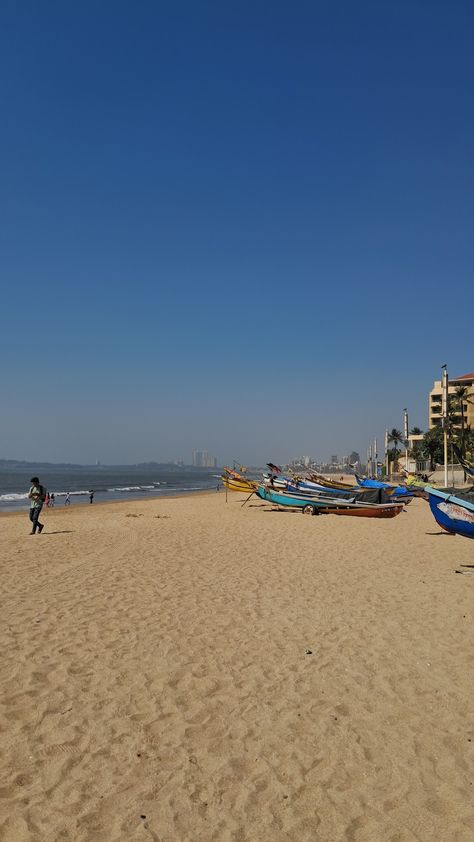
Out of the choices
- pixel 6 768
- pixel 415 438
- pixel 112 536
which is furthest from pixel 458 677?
pixel 415 438

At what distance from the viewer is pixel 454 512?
12.9 metres

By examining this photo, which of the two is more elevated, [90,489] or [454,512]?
[454,512]

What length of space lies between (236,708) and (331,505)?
20735 millimetres

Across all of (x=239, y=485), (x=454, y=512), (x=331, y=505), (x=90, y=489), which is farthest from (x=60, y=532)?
(x=90, y=489)

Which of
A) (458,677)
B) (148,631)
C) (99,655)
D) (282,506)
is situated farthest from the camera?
(282,506)

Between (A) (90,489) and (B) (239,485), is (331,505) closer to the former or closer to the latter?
(B) (239,485)

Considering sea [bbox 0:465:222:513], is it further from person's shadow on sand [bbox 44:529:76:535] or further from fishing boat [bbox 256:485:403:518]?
person's shadow on sand [bbox 44:529:76:535]

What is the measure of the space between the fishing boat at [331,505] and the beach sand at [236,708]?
527 inches

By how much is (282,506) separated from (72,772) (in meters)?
25.2

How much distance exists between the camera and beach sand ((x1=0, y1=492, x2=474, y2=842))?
3662 mm

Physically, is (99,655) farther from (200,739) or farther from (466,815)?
(466,815)

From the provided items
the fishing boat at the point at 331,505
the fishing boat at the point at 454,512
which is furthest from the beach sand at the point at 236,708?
the fishing boat at the point at 331,505

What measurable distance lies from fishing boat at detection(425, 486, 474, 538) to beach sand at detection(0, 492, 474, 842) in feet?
7.67

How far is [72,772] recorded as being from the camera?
4.07 m
